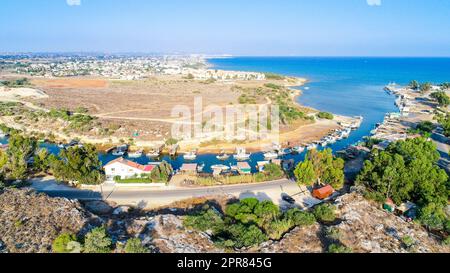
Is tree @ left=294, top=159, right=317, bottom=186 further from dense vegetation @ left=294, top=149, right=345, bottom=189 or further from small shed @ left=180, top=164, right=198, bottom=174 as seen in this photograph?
small shed @ left=180, top=164, right=198, bottom=174

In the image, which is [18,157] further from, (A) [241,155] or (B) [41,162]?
(A) [241,155]

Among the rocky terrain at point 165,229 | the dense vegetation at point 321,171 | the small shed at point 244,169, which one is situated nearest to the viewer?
the rocky terrain at point 165,229

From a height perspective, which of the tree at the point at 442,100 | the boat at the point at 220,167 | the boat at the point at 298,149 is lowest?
the boat at the point at 220,167

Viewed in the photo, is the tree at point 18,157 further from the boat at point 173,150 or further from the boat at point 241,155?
the boat at point 241,155

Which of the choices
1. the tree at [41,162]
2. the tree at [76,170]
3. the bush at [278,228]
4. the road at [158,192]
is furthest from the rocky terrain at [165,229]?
the tree at [41,162]

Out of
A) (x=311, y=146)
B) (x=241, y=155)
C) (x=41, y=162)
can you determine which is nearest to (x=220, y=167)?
(x=241, y=155)

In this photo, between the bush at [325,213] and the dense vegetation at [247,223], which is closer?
the dense vegetation at [247,223]

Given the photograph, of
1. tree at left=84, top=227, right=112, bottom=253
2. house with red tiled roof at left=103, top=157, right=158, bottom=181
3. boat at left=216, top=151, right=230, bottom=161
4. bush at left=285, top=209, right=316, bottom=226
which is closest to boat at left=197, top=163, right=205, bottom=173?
boat at left=216, top=151, right=230, bottom=161
